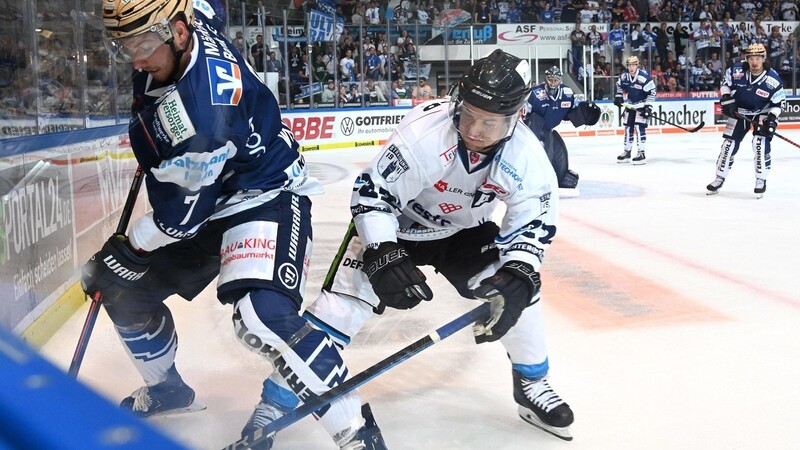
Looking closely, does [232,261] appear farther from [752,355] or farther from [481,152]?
[752,355]

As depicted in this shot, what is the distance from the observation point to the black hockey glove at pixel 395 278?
1.86 metres

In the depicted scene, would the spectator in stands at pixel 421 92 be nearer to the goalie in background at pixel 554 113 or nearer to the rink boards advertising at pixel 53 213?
the goalie in background at pixel 554 113

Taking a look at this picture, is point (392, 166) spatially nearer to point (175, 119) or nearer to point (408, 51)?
point (175, 119)

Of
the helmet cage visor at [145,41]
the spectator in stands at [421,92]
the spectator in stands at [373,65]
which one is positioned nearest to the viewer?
the helmet cage visor at [145,41]

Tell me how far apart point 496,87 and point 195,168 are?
0.72m

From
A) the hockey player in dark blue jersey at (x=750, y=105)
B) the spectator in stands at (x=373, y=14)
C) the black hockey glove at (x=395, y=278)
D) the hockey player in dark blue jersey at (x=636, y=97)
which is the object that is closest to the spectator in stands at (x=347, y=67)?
the spectator in stands at (x=373, y=14)

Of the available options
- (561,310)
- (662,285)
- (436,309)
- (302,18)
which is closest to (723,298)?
(662,285)

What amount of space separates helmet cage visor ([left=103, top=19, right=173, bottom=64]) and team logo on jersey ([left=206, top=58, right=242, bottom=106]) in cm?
11

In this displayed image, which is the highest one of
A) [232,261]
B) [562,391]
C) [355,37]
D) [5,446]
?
[355,37]

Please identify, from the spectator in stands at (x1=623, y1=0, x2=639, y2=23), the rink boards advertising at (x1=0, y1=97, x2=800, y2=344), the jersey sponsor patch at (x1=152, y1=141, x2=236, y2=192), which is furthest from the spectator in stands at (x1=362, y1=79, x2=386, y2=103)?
the jersey sponsor patch at (x1=152, y1=141, x2=236, y2=192)

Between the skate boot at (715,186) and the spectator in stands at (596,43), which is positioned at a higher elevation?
the spectator in stands at (596,43)

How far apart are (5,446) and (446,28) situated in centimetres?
1417

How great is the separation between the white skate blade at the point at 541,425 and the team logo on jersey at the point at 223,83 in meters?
1.20

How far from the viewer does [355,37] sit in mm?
13188
